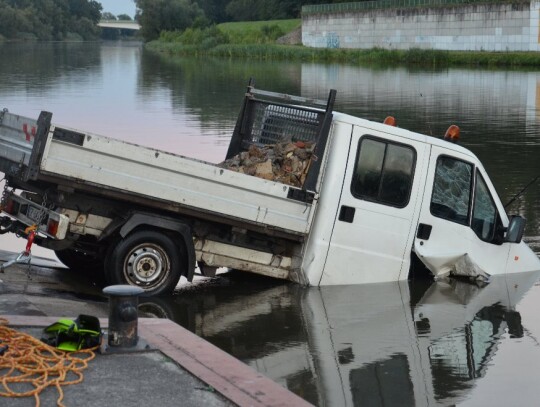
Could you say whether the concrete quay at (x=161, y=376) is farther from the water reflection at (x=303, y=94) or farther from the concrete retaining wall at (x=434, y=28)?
the concrete retaining wall at (x=434, y=28)

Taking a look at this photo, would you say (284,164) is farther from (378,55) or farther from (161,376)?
(378,55)

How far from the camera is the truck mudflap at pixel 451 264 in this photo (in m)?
12.0

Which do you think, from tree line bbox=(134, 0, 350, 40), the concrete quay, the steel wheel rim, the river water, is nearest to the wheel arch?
the steel wheel rim

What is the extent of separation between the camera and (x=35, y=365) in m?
7.66

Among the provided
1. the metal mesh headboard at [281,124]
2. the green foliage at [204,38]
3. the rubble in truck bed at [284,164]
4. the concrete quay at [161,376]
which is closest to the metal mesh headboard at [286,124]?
the metal mesh headboard at [281,124]

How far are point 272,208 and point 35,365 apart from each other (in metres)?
3.90

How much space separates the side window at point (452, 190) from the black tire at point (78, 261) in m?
3.62

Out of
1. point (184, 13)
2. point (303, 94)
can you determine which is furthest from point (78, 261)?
point (184, 13)

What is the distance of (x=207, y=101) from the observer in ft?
124

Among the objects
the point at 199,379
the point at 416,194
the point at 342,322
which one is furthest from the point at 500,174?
the point at 199,379

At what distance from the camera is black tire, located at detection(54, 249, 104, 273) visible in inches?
480

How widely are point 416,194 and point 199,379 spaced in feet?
15.8

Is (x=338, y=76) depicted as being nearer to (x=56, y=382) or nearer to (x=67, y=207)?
(x=67, y=207)

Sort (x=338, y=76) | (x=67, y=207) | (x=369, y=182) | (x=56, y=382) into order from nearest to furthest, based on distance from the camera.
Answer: (x=56, y=382) → (x=67, y=207) → (x=369, y=182) → (x=338, y=76)
